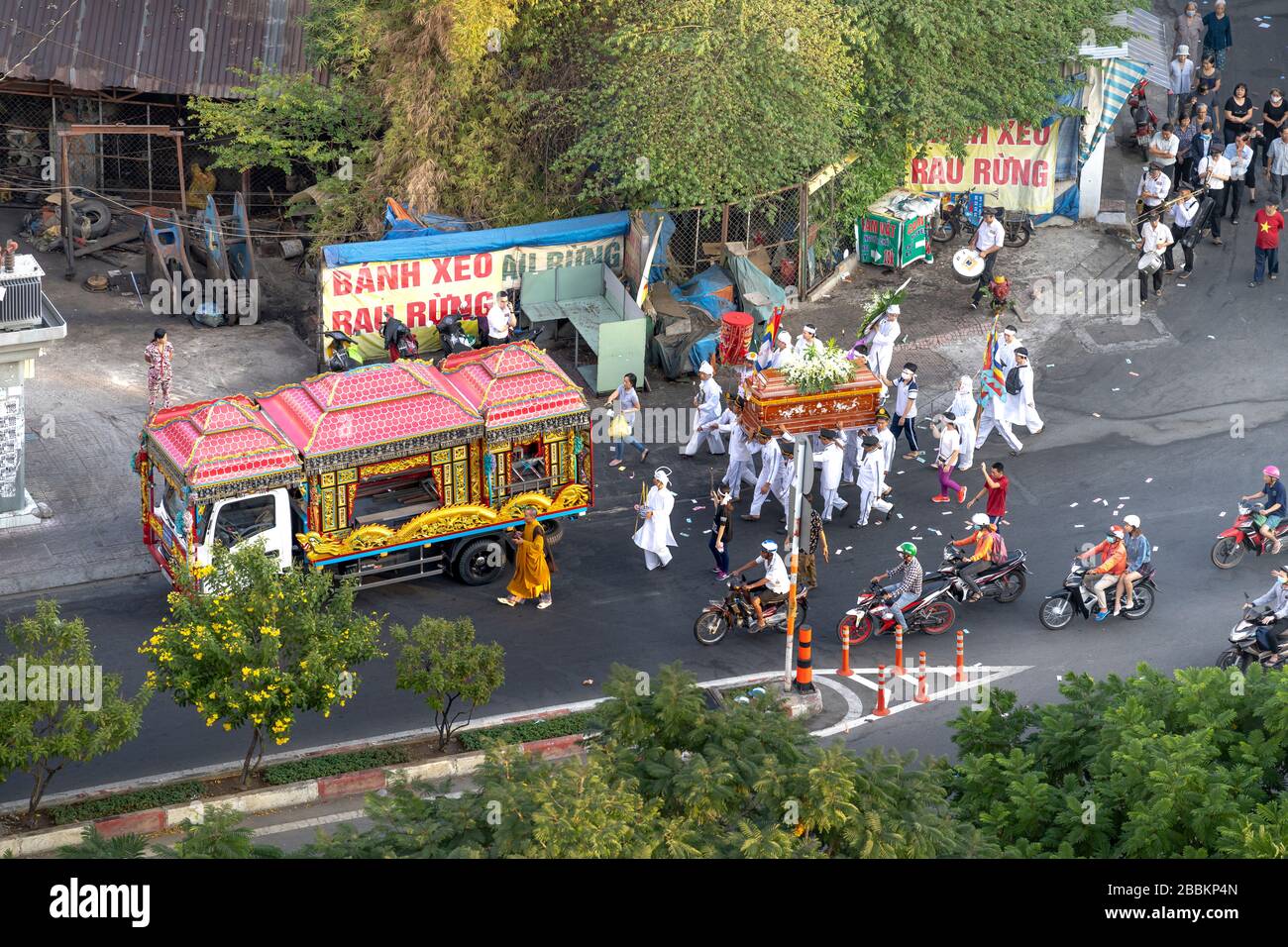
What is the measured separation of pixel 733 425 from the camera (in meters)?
25.9

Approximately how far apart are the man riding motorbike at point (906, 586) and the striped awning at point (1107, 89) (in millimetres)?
14571

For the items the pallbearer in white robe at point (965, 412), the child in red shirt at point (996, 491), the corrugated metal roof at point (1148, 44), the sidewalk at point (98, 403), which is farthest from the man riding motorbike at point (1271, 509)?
the sidewalk at point (98, 403)

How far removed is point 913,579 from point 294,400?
26.2 ft

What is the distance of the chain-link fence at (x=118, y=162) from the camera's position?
33.8 m

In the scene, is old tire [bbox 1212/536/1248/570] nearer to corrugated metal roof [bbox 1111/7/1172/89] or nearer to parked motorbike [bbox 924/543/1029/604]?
parked motorbike [bbox 924/543/1029/604]

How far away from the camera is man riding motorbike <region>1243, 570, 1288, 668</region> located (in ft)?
69.1

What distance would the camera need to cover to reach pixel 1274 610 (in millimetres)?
21375

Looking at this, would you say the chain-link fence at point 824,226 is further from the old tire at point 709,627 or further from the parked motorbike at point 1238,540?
the old tire at point 709,627

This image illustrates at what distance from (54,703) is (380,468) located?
624 cm

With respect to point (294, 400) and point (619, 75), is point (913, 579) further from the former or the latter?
point (619, 75)

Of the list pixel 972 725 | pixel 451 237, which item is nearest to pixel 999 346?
pixel 451 237
